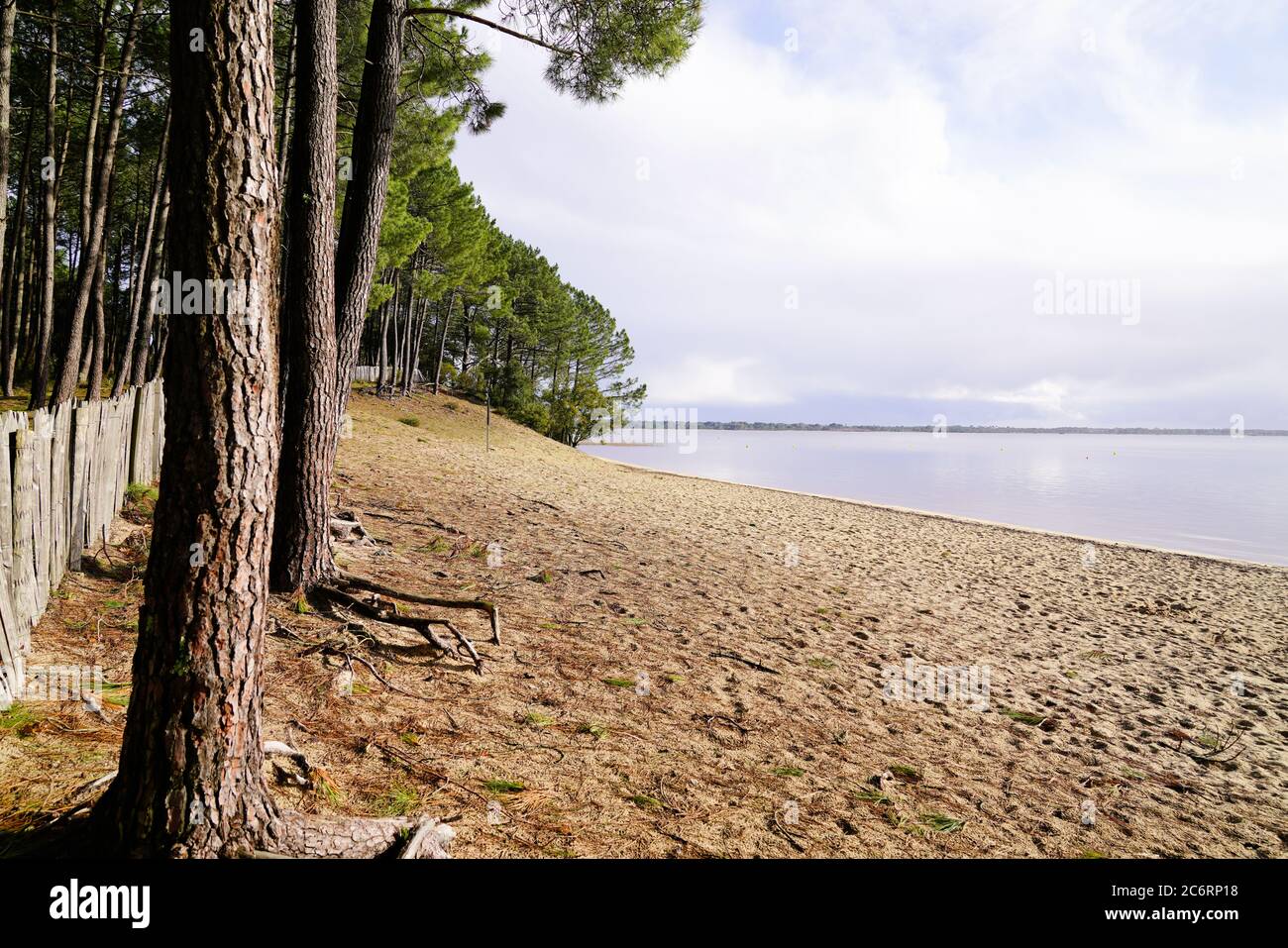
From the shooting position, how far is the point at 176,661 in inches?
77.0

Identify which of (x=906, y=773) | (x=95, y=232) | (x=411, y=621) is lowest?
(x=906, y=773)

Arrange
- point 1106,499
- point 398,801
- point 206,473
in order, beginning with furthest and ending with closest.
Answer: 1. point 1106,499
2. point 398,801
3. point 206,473

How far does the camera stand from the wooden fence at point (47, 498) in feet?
10.7

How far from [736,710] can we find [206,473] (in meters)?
3.54

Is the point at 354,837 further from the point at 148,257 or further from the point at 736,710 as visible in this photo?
the point at 148,257

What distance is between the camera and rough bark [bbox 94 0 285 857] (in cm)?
193

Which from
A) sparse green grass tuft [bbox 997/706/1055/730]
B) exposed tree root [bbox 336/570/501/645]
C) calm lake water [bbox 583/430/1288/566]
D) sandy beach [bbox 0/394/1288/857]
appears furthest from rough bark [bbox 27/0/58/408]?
calm lake water [bbox 583/430/1288/566]

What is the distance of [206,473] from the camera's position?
197cm

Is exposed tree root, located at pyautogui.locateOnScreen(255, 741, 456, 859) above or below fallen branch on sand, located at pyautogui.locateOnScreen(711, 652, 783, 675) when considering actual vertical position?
above

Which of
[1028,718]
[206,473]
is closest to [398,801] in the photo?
[206,473]

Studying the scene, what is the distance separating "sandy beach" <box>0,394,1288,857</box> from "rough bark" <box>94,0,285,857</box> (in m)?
0.56

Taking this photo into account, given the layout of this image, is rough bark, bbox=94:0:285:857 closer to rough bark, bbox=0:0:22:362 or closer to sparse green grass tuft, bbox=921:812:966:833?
sparse green grass tuft, bbox=921:812:966:833

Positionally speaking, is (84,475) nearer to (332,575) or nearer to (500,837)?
(332,575)

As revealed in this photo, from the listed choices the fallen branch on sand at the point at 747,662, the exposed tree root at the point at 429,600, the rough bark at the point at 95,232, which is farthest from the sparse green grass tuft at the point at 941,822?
the rough bark at the point at 95,232
